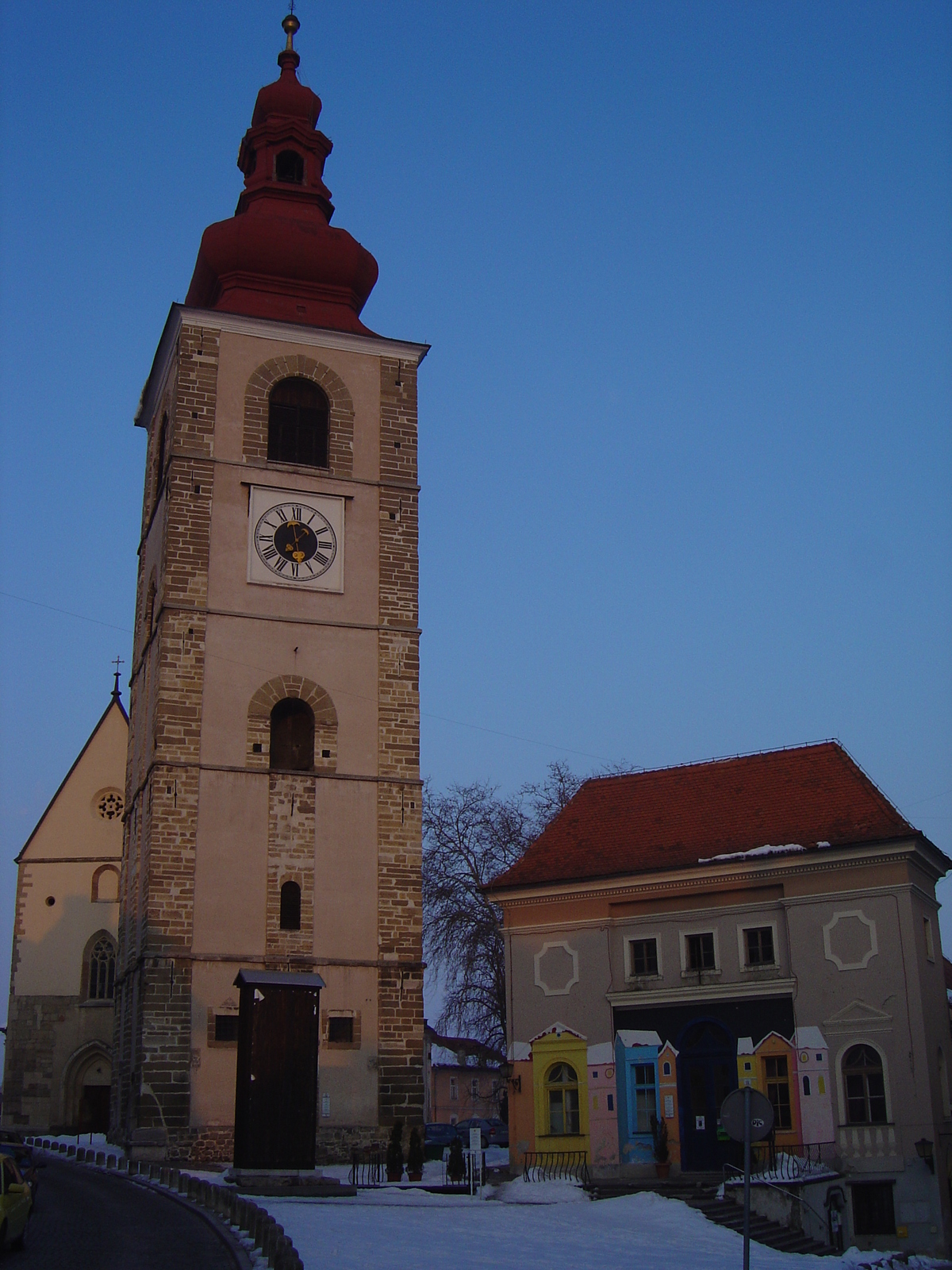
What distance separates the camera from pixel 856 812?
2631cm

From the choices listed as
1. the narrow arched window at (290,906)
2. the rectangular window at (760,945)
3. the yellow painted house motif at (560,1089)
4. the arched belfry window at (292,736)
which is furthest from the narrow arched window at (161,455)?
the rectangular window at (760,945)

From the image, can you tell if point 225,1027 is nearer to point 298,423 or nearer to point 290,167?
point 298,423

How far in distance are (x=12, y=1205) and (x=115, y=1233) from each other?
206 cm

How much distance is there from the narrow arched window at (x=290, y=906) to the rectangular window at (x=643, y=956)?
6.71 metres

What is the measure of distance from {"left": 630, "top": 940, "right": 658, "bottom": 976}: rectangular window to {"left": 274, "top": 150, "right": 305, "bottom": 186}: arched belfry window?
66.6 ft

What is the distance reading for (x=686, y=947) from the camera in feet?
88.5

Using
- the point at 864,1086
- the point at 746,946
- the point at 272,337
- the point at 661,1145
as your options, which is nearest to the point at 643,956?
the point at 746,946

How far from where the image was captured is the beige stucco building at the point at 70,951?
40.6 m

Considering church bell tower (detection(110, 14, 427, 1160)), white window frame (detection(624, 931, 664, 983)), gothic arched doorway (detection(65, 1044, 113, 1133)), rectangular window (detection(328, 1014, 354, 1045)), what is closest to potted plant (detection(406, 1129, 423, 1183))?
church bell tower (detection(110, 14, 427, 1160))

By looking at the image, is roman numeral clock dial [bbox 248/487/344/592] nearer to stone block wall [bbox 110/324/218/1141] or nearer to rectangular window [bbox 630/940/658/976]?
stone block wall [bbox 110/324/218/1141]

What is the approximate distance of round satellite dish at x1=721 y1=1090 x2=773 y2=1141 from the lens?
42.9 feet

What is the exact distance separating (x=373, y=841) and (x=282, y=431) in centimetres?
931

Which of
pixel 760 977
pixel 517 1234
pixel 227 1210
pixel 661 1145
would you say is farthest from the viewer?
pixel 760 977

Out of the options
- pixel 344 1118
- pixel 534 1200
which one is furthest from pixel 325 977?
pixel 534 1200
